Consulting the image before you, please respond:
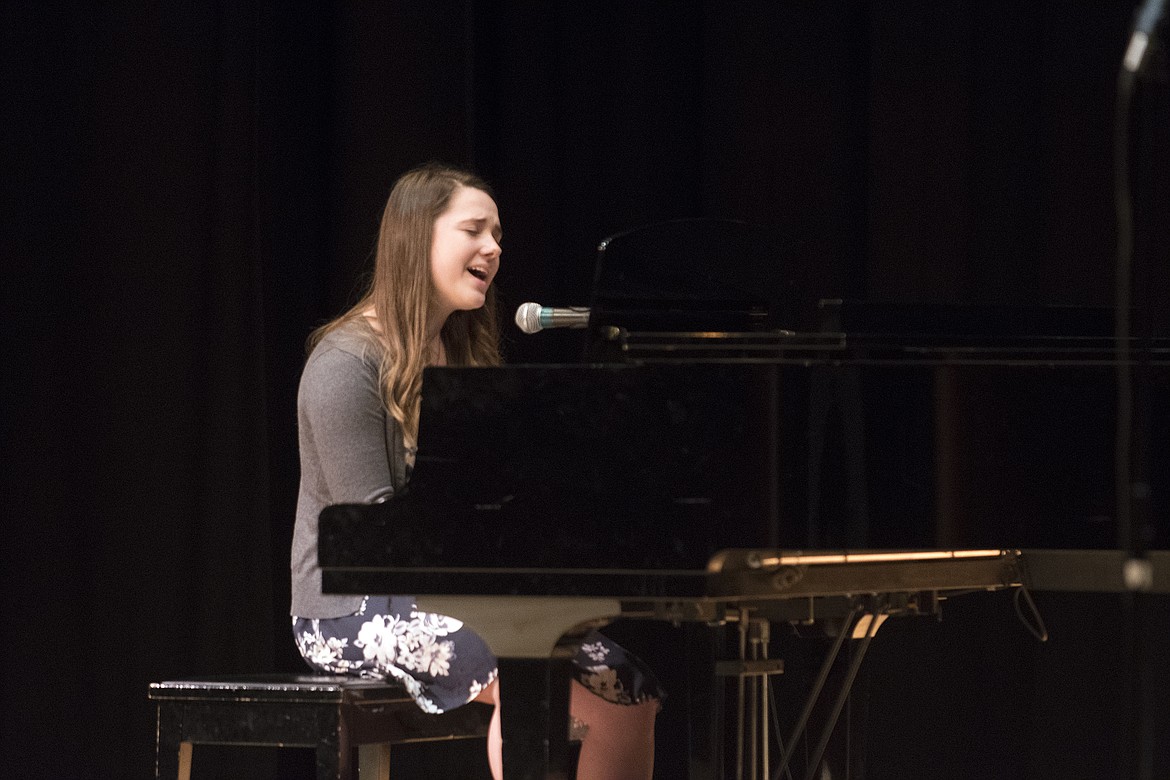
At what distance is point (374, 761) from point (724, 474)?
3.58 feet

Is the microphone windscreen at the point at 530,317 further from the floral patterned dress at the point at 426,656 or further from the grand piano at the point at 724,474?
the floral patterned dress at the point at 426,656

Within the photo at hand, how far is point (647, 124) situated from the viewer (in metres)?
3.62

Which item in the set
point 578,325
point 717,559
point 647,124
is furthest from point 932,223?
point 717,559

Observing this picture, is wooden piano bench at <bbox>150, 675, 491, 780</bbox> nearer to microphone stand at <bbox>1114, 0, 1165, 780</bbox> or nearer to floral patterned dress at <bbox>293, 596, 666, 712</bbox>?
floral patterned dress at <bbox>293, 596, 666, 712</bbox>

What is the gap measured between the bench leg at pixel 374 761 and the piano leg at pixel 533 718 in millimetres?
815

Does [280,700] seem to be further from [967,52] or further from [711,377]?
[967,52]

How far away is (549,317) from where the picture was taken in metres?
2.38

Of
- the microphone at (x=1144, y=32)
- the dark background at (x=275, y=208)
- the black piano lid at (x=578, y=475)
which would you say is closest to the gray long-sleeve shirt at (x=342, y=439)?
the black piano lid at (x=578, y=475)

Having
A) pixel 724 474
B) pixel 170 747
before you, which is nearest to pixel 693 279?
pixel 724 474

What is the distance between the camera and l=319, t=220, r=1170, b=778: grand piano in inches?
76.7

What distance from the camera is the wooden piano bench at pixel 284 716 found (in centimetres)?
246

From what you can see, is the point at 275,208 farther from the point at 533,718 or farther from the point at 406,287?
the point at 533,718

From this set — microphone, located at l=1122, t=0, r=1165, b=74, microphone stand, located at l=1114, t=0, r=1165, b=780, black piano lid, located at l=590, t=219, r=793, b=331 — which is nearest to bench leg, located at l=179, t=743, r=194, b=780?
black piano lid, located at l=590, t=219, r=793, b=331

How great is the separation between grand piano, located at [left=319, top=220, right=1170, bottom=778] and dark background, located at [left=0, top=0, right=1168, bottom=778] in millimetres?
1318
